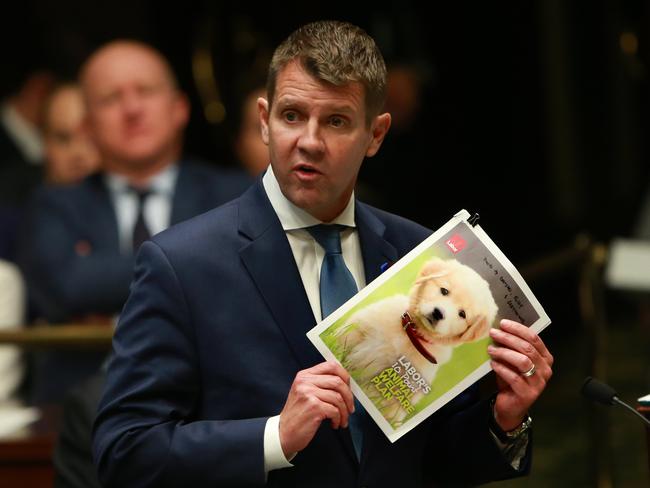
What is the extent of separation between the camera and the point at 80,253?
4.79 metres

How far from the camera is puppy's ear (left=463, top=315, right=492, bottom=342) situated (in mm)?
2535

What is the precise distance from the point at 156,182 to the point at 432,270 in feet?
8.12

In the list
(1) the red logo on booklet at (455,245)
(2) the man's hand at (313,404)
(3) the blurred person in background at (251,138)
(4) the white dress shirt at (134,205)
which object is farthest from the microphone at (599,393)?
(3) the blurred person in background at (251,138)

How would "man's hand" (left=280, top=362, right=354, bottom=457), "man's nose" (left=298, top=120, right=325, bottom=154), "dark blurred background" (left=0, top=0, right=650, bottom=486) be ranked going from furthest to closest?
"dark blurred background" (left=0, top=0, right=650, bottom=486) → "man's nose" (left=298, top=120, right=325, bottom=154) → "man's hand" (left=280, top=362, right=354, bottom=457)

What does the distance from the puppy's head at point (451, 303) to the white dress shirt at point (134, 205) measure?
2388 mm

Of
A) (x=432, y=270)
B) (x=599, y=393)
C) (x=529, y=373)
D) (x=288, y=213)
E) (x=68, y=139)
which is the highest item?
(x=68, y=139)

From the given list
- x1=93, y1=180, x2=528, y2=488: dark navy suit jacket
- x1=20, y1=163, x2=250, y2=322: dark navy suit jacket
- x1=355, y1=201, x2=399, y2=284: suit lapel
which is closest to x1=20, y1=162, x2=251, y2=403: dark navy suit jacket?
x1=20, y1=163, x2=250, y2=322: dark navy suit jacket

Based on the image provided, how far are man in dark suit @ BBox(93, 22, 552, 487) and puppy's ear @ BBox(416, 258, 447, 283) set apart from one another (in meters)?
0.15

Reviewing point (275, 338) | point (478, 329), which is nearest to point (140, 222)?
point (275, 338)

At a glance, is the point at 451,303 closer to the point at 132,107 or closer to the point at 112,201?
the point at 112,201

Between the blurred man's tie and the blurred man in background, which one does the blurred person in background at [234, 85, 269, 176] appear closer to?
the blurred man's tie

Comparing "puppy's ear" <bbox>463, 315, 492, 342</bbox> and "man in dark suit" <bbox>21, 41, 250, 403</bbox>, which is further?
"man in dark suit" <bbox>21, 41, 250, 403</bbox>

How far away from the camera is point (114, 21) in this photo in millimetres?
7594

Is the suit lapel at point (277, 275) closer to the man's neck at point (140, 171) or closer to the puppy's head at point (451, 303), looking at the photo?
the puppy's head at point (451, 303)
